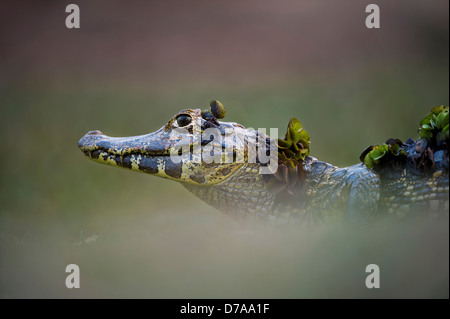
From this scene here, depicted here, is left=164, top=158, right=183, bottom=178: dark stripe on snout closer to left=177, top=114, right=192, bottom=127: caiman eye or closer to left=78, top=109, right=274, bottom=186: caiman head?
left=78, top=109, right=274, bottom=186: caiman head

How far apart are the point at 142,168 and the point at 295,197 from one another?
1.86 feet

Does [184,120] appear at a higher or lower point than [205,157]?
higher

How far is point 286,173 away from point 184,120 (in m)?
0.42

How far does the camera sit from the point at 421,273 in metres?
1.23

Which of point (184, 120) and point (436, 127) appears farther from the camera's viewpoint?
point (184, 120)

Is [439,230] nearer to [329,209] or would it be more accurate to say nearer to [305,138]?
[329,209]

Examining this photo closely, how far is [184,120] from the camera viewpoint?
180 cm

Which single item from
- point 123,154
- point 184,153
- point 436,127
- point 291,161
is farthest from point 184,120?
point 436,127

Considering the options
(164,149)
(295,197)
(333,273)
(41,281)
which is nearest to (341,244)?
(333,273)

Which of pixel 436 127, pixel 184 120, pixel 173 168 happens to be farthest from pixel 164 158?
pixel 436 127

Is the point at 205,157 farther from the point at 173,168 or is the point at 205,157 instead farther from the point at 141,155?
the point at 141,155

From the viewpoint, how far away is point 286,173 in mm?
1729

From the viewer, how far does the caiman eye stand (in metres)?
1.80

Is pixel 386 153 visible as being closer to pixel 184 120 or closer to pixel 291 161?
pixel 291 161
